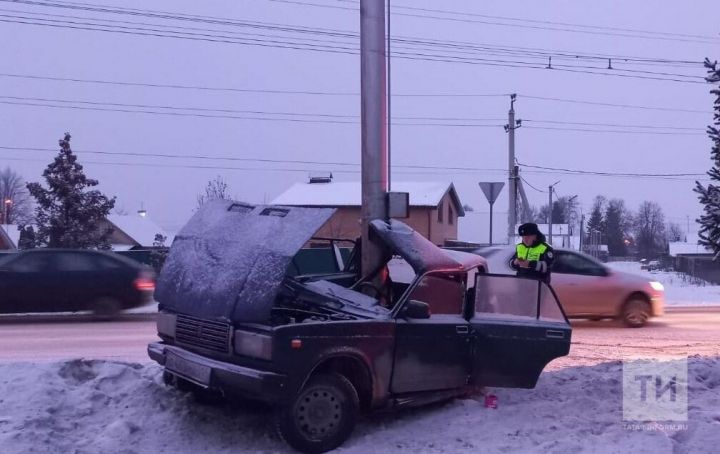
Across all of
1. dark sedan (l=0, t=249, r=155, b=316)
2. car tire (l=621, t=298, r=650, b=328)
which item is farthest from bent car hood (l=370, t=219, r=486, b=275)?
dark sedan (l=0, t=249, r=155, b=316)

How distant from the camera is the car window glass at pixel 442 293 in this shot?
7219 mm

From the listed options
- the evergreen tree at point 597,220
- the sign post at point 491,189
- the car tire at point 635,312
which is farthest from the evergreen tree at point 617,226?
the car tire at point 635,312

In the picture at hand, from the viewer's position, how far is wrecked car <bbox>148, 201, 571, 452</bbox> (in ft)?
20.4

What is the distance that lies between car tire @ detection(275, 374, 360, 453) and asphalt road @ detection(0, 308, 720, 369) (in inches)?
162

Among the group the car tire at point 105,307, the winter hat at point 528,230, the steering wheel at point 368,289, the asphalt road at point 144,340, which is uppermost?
the winter hat at point 528,230

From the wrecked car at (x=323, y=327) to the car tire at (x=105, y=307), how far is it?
9.72m

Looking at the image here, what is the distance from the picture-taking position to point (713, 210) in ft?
37.2

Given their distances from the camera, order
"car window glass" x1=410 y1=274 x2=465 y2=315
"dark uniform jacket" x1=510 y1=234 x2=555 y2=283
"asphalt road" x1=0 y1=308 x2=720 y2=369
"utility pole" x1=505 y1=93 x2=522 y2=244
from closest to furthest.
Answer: "car window glass" x1=410 y1=274 x2=465 y2=315, "dark uniform jacket" x1=510 y1=234 x2=555 y2=283, "asphalt road" x1=0 y1=308 x2=720 y2=369, "utility pole" x1=505 y1=93 x2=522 y2=244

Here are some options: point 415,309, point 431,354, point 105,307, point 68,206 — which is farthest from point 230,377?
point 68,206

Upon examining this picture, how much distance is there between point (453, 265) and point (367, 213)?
1.68 m

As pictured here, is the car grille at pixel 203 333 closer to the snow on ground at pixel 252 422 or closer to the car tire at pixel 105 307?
the snow on ground at pixel 252 422

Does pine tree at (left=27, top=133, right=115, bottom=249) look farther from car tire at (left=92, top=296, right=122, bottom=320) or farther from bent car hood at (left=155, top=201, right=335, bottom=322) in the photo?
bent car hood at (left=155, top=201, right=335, bottom=322)

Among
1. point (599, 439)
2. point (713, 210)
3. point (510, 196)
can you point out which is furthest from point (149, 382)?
point (510, 196)

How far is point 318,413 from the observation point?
6.36 m
